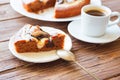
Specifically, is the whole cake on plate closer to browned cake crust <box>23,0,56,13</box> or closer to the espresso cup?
browned cake crust <box>23,0,56,13</box>

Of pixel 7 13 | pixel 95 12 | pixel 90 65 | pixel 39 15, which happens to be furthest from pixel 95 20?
pixel 7 13

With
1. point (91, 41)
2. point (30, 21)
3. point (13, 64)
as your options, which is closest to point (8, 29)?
Result: point (30, 21)

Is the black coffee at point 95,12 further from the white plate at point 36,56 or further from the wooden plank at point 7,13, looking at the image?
the wooden plank at point 7,13

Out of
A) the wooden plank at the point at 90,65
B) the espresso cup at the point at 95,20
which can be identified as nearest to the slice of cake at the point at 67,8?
the espresso cup at the point at 95,20

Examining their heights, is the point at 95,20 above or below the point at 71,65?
above

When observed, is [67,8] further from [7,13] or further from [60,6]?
[7,13]
